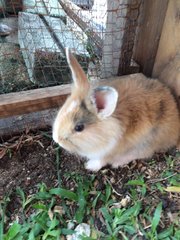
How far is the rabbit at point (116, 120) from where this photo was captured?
1841 mm

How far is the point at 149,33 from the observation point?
219cm

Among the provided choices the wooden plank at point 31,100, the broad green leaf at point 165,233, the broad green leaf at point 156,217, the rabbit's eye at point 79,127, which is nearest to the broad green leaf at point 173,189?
the broad green leaf at point 156,217

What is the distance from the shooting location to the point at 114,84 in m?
2.18

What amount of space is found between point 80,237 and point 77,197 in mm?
283

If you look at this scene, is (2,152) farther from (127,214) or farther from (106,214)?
(127,214)

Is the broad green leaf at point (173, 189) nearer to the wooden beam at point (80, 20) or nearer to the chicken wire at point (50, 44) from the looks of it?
the chicken wire at point (50, 44)

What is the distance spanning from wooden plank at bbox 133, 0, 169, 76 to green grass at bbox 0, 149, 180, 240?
0.78 meters

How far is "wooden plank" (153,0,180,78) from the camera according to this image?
202cm

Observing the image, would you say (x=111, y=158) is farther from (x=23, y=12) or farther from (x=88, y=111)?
(x=23, y=12)

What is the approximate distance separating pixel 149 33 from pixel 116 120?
695 millimetres

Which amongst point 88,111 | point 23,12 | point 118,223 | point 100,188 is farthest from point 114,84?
point 23,12

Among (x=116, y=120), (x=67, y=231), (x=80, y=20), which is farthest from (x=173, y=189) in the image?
(x=80, y=20)

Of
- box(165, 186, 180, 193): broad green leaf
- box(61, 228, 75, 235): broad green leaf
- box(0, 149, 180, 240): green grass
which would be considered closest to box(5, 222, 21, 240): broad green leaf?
box(0, 149, 180, 240): green grass

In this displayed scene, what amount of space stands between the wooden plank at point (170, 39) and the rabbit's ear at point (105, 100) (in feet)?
2.19
